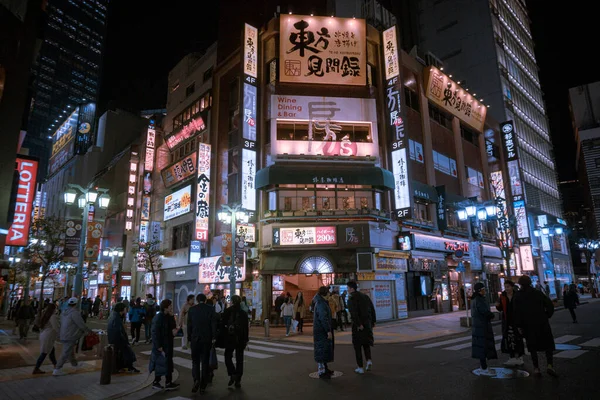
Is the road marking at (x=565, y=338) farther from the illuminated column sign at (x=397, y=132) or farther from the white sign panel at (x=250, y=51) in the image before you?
the white sign panel at (x=250, y=51)

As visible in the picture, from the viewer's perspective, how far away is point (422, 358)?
10.8 meters

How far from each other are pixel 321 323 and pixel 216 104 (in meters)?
27.3

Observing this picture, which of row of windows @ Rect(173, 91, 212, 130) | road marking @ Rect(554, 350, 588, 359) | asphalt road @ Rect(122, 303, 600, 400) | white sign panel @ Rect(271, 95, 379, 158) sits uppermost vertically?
row of windows @ Rect(173, 91, 212, 130)

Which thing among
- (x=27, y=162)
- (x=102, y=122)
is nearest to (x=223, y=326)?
(x=27, y=162)

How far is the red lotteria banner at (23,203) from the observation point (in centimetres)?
1591

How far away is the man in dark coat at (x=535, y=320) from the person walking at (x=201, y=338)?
6.20 m

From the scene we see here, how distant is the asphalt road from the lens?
6.77m

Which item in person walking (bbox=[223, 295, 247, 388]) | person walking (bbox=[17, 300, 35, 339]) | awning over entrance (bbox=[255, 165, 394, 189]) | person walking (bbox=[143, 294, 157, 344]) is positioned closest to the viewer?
person walking (bbox=[223, 295, 247, 388])

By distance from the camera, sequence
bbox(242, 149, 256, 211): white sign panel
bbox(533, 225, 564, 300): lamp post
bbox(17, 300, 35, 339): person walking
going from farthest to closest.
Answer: bbox(533, 225, 564, 300): lamp post, bbox(242, 149, 256, 211): white sign panel, bbox(17, 300, 35, 339): person walking

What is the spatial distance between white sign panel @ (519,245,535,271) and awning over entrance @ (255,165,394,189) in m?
23.1

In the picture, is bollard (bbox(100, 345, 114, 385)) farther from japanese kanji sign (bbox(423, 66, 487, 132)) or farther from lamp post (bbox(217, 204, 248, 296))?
japanese kanji sign (bbox(423, 66, 487, 132))

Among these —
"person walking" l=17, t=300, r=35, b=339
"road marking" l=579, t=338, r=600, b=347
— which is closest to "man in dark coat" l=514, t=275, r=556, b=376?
"road marking" l=579, t=338, r=600, b=347

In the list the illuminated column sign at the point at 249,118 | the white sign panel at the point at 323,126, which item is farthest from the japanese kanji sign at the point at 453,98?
the illuminated column sign at the point at 249,118

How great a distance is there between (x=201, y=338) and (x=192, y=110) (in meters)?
32.5
